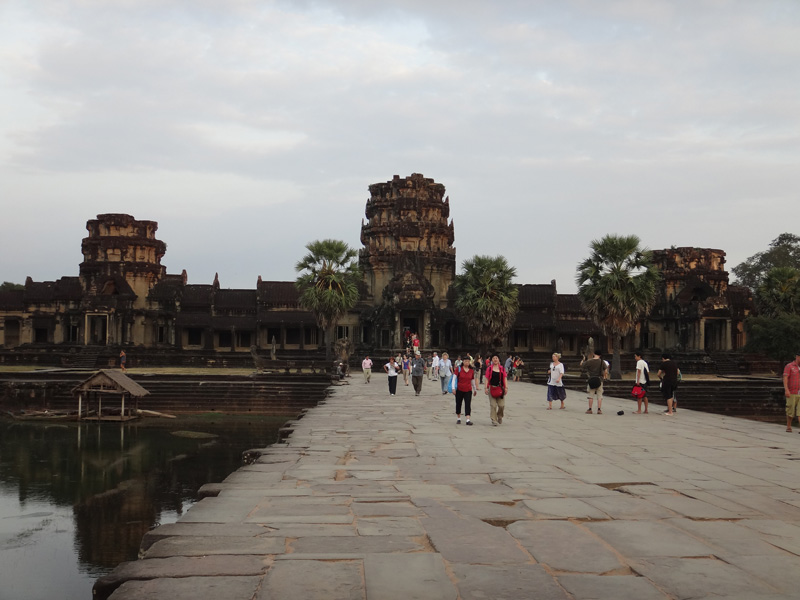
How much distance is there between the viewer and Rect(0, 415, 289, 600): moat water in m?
10.5

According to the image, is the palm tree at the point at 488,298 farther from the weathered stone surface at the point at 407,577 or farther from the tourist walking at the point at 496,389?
the weathered stone surface at the point at 407,577

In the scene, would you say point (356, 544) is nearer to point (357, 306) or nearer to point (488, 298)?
point (488, 298)

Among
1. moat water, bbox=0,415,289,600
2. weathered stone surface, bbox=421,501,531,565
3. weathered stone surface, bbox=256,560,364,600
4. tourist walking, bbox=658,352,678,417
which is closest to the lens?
weathered stone surface, bbox=256,560,364,600

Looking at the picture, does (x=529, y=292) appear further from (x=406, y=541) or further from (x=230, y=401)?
(x=406, y=541)

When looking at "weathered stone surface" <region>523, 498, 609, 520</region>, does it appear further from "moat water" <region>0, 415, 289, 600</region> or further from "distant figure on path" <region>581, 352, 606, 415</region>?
"distant figure on path" <region>581, 352, 606, 415</region>

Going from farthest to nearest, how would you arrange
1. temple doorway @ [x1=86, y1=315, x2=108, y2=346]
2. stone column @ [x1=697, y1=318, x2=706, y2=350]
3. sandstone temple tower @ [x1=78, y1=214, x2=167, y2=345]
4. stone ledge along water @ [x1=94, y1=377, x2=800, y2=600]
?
temple doorway @ [x1=86, y1=315, x2=108, y2=346]
sandstone temple tower @ [x1=78, y1=214, x2=167, y2=345]
stone column @ [x1=697, y1=318, x2=706, y2=350]
stone ledge along water @ [x1=94, y1=377, x2=800, y2=600]

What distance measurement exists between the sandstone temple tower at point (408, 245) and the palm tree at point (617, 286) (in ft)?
45.7

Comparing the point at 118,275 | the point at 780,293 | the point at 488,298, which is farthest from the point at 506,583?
the point at 118,275

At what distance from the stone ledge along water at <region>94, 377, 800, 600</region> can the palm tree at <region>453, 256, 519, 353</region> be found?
31817 millimetres

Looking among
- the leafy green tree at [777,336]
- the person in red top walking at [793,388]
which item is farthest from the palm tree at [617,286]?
the person in red top walking at [793,388]

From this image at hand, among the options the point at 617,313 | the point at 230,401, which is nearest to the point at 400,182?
the point at 617,313

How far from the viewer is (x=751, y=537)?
20.3 ft

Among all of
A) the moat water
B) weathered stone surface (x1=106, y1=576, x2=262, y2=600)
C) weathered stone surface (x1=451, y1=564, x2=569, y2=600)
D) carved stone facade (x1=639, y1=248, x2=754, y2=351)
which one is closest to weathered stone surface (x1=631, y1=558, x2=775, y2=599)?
weathered stone surface (x1=451, y1=564, x2=569, y2=600)

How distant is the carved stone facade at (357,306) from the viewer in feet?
177
